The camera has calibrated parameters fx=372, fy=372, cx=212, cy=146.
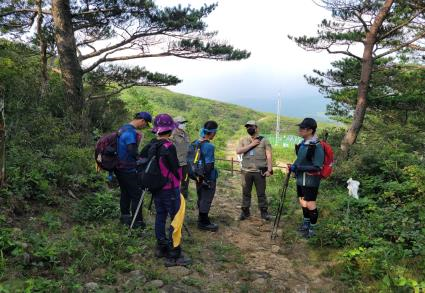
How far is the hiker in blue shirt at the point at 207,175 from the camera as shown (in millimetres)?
6095

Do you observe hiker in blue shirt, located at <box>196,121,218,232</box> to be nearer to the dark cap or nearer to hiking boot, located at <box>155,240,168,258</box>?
the dark cap

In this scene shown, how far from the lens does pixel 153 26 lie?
1105 cm

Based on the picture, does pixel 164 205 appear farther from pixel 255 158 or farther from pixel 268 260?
pixel 255 158

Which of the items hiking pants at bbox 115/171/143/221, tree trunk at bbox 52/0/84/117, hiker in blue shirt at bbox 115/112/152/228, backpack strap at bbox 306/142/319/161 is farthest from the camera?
tree trunk at bbox 52/0/84/117

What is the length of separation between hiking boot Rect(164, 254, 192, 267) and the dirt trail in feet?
2.73

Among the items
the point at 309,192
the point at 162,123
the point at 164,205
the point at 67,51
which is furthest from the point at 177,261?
the point at 67,51

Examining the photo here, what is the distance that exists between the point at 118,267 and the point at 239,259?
1.72 m

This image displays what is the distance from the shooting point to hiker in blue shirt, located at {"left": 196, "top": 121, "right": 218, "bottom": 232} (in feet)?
20.0

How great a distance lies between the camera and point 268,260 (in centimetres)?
523

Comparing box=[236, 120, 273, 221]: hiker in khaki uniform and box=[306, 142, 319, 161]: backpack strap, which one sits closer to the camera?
box=[306, 142, 319, 161]: backpack strap

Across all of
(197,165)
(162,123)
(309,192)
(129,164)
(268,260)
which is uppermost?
(162,123)

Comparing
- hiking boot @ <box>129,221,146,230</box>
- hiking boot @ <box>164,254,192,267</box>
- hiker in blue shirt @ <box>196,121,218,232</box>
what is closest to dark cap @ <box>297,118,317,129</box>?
hiker in blue shirt @ <box>196,121,218,232</box>

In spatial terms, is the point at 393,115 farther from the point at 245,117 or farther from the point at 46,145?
the point at 245,117

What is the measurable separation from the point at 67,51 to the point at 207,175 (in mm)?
5861
